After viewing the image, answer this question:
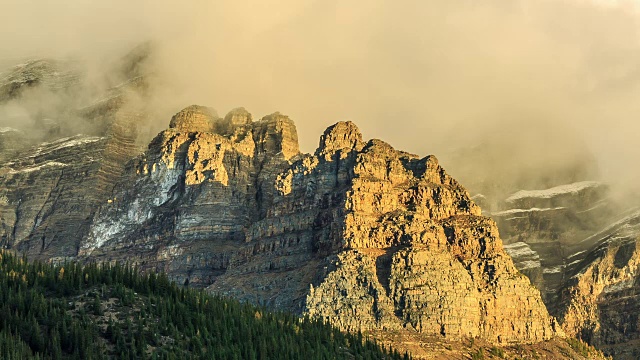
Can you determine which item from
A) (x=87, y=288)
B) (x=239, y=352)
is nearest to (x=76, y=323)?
(x=87, y=288)

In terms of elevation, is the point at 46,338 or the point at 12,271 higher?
the point at 12,271

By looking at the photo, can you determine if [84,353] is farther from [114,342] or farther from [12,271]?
[12,271]

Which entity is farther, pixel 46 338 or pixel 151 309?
pixel 151 309

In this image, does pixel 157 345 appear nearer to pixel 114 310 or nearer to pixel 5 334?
pixel 114 310

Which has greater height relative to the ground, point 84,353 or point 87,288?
point 87,288

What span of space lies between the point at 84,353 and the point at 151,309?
89.1 ft

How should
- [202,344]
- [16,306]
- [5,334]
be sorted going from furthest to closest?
[202,344], [16,306], [5,334]

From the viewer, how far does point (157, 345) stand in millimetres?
184125

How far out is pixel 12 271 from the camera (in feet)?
650

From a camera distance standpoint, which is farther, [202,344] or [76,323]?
[202,344]

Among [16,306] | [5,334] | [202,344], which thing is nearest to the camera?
[5,334]

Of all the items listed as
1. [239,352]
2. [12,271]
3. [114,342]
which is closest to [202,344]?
[239,352]

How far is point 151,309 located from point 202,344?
419 inches

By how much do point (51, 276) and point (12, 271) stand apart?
6.60 m
